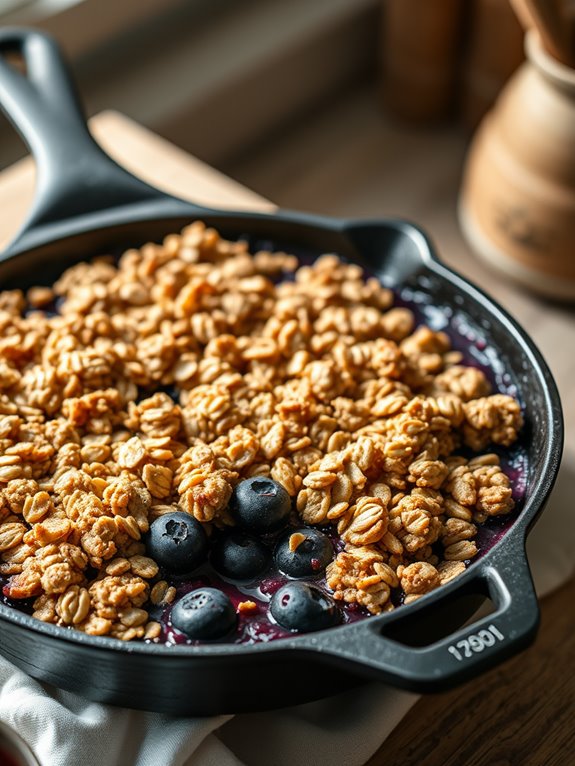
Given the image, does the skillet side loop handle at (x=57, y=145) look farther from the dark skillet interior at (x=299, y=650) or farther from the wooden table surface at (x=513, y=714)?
the wooden table surface at (x=513, y=714)

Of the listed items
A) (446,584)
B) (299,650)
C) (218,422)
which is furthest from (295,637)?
(218,422)

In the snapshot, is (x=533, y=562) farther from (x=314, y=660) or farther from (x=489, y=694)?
(x=314, y=660)

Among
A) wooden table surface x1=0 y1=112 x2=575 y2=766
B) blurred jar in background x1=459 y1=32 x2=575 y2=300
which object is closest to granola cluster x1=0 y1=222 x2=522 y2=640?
wooden table surface x1=0 y1=112 x2=575 y2=766

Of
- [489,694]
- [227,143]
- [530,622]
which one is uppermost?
[530,622]

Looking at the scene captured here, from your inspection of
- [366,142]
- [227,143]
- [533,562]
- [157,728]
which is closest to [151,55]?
[227,143]

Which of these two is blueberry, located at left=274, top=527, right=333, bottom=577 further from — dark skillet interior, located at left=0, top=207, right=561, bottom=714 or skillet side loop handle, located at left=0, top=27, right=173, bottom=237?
skillet side loop handle, located at left=0, top=27, right=173, bottom=237

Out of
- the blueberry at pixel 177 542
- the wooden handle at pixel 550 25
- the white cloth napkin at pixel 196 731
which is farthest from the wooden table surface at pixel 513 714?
the wooden handle at pixel 550 25

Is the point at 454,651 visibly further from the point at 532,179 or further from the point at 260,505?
the point at 532,179
